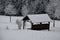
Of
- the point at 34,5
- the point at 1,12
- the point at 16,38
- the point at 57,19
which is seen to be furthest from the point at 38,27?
the point at 1,12

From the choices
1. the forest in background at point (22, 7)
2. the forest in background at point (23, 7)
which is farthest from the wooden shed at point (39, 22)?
the forest in background at point (22, 7)

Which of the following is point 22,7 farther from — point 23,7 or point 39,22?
point 39,22

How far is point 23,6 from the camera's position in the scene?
1729 inches

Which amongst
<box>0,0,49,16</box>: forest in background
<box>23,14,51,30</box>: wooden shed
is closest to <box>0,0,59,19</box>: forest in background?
<box>0,0,49,16</box>: forest in background

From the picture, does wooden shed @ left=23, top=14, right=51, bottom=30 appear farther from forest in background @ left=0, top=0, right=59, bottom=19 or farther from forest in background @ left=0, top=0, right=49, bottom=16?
forest in background @ left=0, top=0, right=49, bottom=16

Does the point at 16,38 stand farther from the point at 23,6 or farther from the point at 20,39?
the point at 23,6

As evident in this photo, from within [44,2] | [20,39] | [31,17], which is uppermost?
[44,2]

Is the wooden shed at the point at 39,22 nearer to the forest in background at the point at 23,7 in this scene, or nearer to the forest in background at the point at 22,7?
the forest in background at the point at 23,7

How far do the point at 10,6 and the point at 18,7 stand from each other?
2.20 m

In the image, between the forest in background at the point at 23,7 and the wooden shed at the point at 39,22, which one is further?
the forest in background at the point at 23,7

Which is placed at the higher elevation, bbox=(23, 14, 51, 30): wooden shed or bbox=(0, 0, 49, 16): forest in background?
bbox=(0, 0, 49, 16): forest in background

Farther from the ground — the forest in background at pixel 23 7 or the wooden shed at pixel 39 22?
the forest in background at pixel 23 7

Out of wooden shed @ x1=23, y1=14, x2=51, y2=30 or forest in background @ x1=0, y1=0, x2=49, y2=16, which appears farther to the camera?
forest in background @ x1=0, y1=0, x2=49, y2=16

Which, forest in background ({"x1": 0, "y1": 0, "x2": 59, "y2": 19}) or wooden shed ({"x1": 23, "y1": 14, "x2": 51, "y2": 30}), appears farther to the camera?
forest in background ({"x1": 0, "y1": 0, "x2": 59, "y2": 19})
